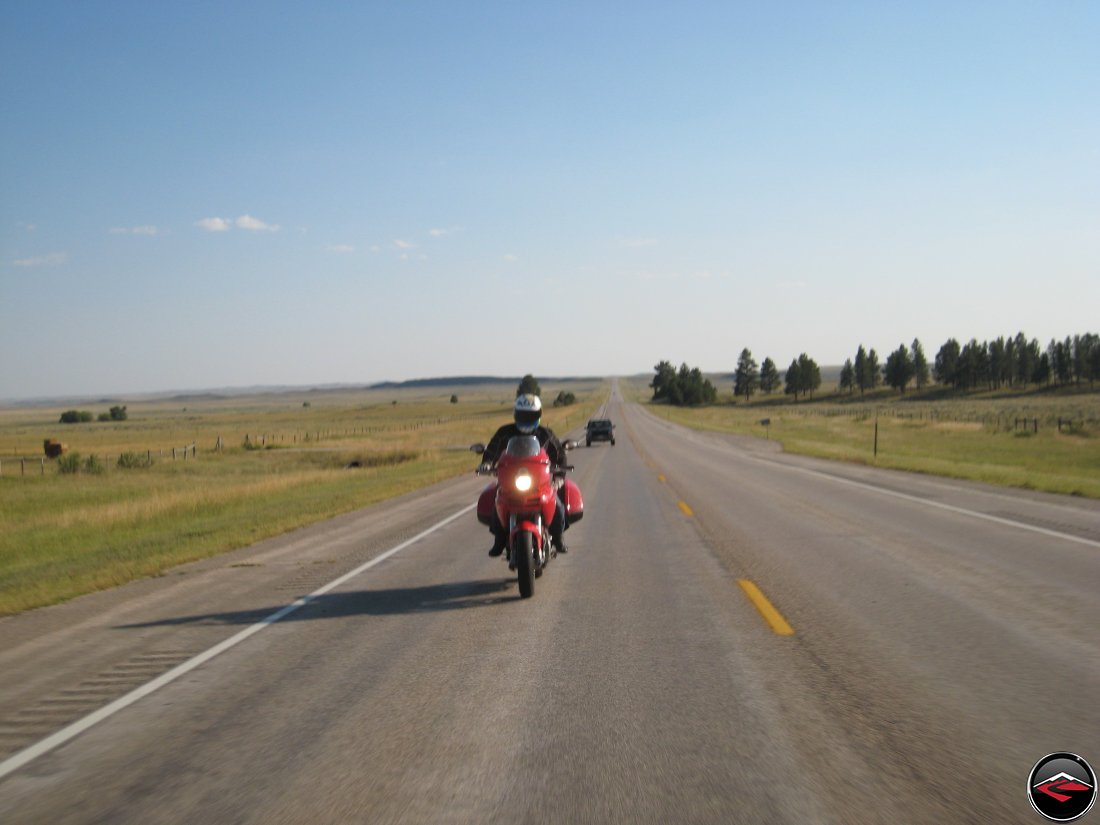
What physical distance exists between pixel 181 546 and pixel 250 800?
1118 centimetres

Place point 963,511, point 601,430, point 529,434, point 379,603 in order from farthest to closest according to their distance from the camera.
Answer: point 601,430 → point 963,511 → point 529,434 → point 379,603

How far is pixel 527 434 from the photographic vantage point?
10.2 m

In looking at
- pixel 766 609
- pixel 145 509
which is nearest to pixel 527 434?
pixel 766 609

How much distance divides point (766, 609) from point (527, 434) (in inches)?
130

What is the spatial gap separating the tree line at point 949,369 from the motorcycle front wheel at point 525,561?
17042 centimetres

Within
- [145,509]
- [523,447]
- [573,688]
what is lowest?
[145,509]

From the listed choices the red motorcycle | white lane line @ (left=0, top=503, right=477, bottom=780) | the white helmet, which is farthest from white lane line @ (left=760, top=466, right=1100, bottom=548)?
white lane line @ (left=0, top=503, right=477, bottom=780)

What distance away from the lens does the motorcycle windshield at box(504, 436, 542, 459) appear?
967 centimetres

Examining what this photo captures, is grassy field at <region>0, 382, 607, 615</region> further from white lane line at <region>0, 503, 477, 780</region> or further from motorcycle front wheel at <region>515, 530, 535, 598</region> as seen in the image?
motorcycle front wheel at <region>515, 530, 535, 598</region>

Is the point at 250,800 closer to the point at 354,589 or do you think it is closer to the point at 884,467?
the point at 354,589

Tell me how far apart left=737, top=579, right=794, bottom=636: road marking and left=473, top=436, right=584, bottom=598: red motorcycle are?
7.34 feet

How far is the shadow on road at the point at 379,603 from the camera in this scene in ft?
28.6

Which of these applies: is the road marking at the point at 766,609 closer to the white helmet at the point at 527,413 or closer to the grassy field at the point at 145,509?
the white helmet at the point at 527,413

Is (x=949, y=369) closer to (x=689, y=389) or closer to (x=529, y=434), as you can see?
(x=689, y=389)
